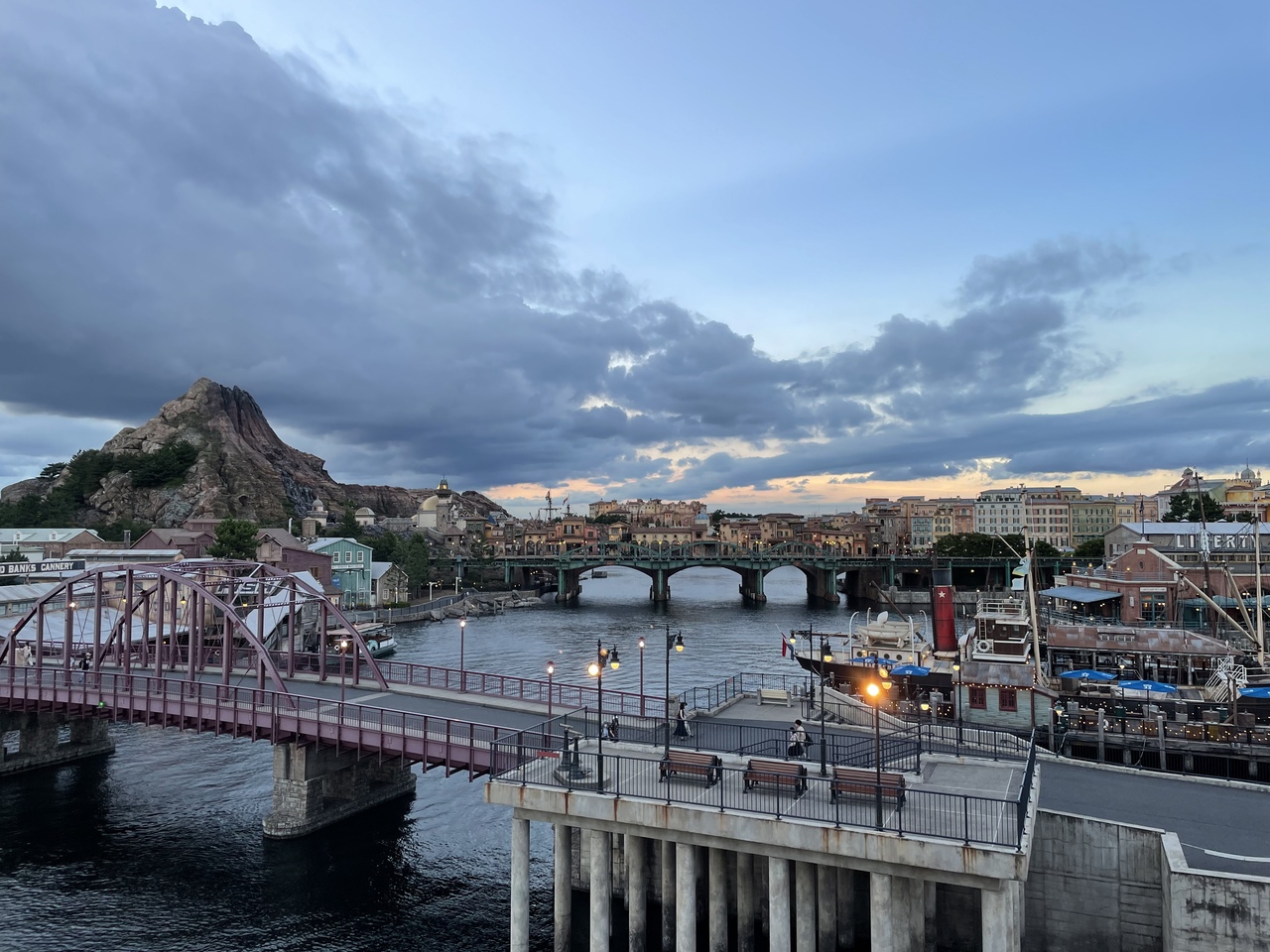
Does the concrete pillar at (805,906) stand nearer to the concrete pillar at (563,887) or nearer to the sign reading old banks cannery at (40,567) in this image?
the concrete pillar at (563,887)

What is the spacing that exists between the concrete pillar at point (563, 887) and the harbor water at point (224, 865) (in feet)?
9.66

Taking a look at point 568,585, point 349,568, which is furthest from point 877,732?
point 568,585

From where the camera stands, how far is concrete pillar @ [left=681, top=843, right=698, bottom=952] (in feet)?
68.2

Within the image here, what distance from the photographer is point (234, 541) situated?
351 ft

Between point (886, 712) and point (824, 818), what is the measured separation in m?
17.8

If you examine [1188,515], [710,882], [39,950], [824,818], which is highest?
[1188,515]

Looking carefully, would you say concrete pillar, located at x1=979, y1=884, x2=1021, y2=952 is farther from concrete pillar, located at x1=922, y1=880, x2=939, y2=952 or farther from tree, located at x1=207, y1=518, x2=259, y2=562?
tree, located at x1=207, y1=518, x2=259, y2=562

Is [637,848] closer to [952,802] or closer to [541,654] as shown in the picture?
[952,802]

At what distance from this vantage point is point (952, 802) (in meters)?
20.3

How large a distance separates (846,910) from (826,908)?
48.8 inches

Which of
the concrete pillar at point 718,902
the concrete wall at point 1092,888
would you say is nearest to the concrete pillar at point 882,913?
the concrete pillar at point 718,902

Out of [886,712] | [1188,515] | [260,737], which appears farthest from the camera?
[1188,515]

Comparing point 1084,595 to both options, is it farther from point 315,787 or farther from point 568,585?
point 568,585

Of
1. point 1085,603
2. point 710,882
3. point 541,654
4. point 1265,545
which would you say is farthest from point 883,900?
point 1265,545
